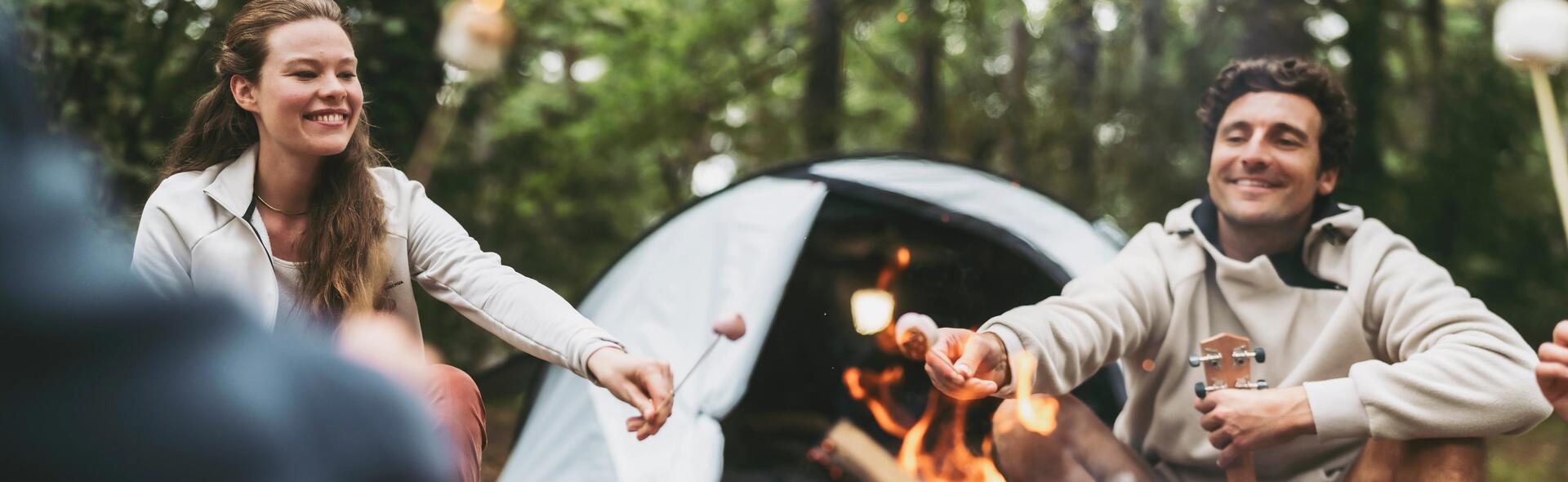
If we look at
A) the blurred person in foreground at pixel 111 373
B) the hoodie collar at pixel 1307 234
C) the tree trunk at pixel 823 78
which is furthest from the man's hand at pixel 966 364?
the tree trunk at pixel 823 78

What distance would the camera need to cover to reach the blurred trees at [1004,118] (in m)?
5.78

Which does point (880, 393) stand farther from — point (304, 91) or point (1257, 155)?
point (304, 91)

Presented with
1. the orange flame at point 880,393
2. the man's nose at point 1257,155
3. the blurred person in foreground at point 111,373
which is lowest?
the orange flame at point 880,393

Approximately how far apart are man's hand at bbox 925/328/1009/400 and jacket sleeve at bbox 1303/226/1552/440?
0.53 m

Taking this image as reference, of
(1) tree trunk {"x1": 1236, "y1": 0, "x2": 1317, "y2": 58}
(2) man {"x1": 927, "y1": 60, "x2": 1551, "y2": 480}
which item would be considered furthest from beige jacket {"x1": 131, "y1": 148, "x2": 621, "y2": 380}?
(1) tree trunk {"x1": 1236, "y1": 0, "x2": 1317, "y2": 58}

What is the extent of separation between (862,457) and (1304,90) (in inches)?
61.3

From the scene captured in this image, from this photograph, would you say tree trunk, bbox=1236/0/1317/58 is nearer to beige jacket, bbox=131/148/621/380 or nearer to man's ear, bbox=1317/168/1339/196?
man's ear, bbox=1317/168/1339/196

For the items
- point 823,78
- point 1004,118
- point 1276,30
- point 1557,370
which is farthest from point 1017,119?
point 1557,370

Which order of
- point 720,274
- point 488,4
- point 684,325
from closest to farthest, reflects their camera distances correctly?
point 488,4
point 684,325
point 720,274

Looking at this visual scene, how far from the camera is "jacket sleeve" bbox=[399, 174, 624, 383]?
182cm

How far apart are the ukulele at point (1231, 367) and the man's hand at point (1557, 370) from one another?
1.40ft

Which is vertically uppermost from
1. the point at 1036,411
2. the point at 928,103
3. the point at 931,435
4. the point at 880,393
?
the point at 1036,411

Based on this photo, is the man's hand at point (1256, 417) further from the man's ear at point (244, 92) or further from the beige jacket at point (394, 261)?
the man's ear at point (244, 92)

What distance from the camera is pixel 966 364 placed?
6.34 ft
